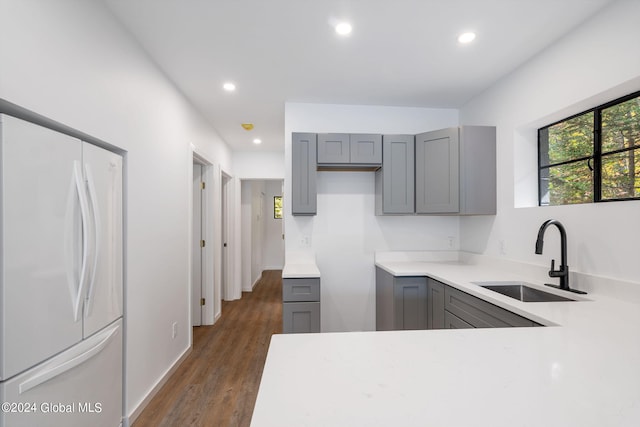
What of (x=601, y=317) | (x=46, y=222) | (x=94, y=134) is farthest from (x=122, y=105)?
(x=601, y=317)

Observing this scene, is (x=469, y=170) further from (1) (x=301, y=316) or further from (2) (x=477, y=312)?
(1) (x=301, y=316)

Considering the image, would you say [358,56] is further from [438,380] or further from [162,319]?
[162,319]

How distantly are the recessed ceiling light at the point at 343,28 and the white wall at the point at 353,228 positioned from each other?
47.4 inches

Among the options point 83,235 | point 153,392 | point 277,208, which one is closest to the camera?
point 83,235

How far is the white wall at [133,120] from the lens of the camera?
1220 millimetres

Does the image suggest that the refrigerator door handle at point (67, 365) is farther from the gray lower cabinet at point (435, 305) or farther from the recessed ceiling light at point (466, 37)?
the recessed ceiling light at point (466, 37)

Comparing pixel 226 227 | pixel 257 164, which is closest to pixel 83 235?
pixel 226 227

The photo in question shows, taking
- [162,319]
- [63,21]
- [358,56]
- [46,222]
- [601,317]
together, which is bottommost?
[162,319]

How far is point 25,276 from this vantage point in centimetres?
114

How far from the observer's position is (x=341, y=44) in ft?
6.68

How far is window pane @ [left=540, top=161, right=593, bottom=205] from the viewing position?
1938 mm

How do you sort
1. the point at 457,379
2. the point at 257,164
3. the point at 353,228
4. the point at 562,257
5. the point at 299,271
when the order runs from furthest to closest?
the point at 257,164 → the point at 353,228 → the point at 299,271 → the point at 562,257 → the point at 457,379

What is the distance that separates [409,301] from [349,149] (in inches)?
59.2

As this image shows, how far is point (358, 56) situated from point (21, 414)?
8.65ft
